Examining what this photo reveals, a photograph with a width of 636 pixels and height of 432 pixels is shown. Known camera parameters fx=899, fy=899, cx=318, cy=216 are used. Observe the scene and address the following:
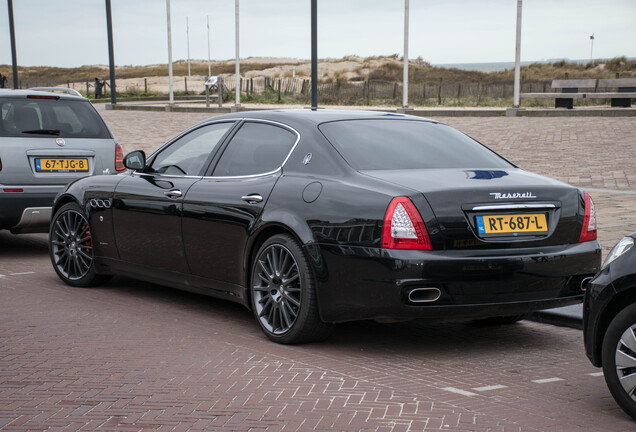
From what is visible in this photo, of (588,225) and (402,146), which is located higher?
(402,146)

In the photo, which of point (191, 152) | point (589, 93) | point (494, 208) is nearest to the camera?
point (494, 208)

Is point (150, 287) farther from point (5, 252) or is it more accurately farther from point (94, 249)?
point (5, 252)

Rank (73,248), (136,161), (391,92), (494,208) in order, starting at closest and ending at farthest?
1. (494,208)
2. (136,161)
3. (73,248)
4. (391,92)

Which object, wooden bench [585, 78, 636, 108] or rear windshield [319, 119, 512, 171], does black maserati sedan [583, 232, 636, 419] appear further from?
wooden bench [585, 78, 636, 108]

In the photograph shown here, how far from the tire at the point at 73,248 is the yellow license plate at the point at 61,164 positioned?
4.70 ft

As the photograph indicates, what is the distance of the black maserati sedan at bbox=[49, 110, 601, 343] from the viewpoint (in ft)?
17.0

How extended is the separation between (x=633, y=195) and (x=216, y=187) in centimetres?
837

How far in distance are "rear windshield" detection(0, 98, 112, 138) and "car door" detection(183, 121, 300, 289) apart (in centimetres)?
362

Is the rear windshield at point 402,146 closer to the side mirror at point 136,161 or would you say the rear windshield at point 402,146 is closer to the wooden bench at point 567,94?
the side mirror at point 136,161

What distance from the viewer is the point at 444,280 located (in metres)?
5.15

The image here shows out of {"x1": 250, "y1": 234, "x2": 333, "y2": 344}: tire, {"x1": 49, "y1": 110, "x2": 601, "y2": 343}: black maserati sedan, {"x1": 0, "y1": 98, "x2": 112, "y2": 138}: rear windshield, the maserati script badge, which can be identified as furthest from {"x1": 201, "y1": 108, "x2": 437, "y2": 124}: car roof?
{"x1": 0, "y1": 98, "x2": 112, "y2": 138}: rear windshield

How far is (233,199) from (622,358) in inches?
113

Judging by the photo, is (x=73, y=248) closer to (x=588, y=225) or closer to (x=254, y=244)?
(x=254, y=244)

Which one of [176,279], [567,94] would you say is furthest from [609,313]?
[567,94]
